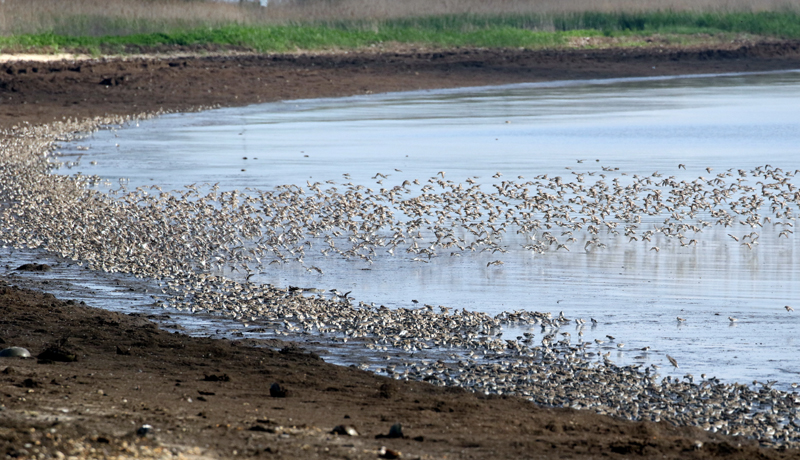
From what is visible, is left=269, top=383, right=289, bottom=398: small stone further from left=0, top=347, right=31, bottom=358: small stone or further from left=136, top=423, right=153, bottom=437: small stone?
left=0, top=347, right=31, bottom=358: small stone

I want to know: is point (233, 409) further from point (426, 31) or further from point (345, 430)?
point (426, 31)

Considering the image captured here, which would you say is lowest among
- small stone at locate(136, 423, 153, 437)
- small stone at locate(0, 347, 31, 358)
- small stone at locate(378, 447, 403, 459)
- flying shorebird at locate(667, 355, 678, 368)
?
flying shorebird at locate(667, 355, 678, 368)

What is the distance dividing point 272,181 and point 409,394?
1013cm

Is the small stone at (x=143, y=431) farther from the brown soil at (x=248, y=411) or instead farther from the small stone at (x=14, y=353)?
the small stone at (x=14, y=353)

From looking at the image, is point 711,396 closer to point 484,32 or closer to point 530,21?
point 484,32

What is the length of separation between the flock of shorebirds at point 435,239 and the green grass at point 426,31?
23881mm

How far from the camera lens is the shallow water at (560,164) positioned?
8961 mm

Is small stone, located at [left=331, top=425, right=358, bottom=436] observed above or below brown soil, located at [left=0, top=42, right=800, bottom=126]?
below

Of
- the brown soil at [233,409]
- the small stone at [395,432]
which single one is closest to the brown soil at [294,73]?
the brown soil at [233,409]

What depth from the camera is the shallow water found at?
8.96 metres

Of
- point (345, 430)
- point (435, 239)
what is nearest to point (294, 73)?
point (435, 239)

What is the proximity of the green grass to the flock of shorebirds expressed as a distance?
23.9 meters

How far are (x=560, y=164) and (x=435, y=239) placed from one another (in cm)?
640

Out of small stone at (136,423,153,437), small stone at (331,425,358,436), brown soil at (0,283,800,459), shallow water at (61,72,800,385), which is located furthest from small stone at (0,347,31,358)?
shallow water at (61,72,800,385)
